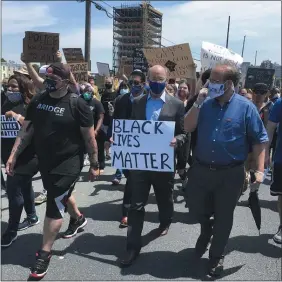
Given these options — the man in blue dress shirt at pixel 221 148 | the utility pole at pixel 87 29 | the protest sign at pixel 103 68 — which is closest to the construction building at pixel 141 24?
the utility pole at pixel 87 29

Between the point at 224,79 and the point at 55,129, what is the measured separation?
169 cm

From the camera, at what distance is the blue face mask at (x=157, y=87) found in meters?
3.86

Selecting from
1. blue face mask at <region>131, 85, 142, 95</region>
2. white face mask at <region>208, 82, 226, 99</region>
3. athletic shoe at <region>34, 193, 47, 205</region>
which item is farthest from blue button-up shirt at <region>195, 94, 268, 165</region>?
athletic shoe at <region>34, 193, 47, 205</region>

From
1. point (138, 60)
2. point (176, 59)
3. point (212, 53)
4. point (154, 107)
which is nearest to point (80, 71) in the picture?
point (176, 59)

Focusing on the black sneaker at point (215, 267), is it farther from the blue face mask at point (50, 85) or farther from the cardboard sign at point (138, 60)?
the cardboard sign at point (138, 60)

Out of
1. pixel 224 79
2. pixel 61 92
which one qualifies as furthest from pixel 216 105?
pixel 61 92

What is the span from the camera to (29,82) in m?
4.79

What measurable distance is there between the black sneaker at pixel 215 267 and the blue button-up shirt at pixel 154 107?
5.10ft

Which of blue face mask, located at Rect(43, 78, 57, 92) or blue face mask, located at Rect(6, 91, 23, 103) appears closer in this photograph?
blue face mask, located at Rect(43, 78, 57, 92)

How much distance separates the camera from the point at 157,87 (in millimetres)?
3869

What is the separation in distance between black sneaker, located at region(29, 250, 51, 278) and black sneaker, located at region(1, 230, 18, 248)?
0.73 m

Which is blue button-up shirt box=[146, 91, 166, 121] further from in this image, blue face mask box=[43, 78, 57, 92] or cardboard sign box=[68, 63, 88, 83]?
cardboard sign box=[68, 63, 88, 83]

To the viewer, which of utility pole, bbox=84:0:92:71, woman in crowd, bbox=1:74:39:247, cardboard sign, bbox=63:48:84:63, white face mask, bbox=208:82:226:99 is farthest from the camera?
utility pole, bbox=84:0:92:71

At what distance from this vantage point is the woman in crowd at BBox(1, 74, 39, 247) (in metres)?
4.30
